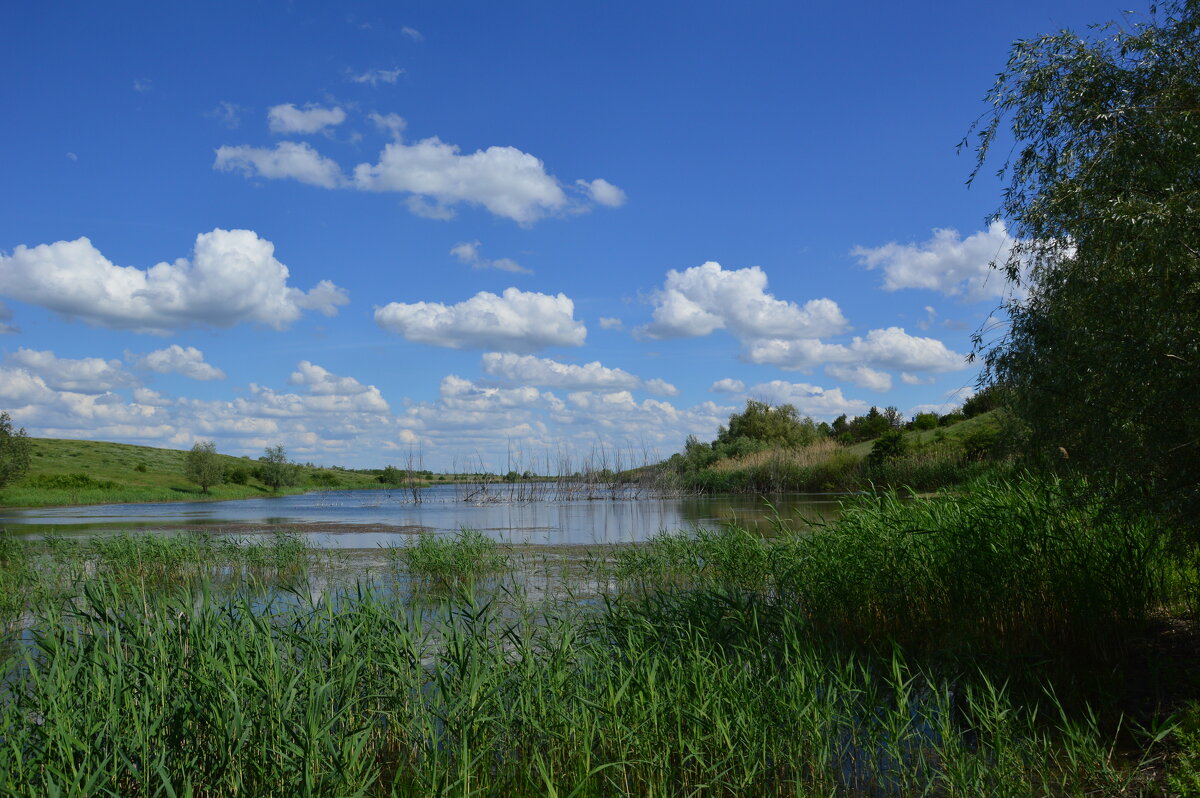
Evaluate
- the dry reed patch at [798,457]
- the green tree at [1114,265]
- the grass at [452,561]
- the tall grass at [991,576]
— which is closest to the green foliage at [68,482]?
the dry reed patch at [798,457]

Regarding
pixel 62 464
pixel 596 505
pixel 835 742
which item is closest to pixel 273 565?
pixel 835 742

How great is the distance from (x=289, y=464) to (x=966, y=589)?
80758 mm

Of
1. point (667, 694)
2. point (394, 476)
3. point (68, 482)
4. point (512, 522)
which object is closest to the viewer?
point (667, 694)

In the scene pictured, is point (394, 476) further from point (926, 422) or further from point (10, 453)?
point (926, 422)

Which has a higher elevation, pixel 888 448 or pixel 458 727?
pixel 888 448

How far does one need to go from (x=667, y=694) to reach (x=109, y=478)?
6967cm

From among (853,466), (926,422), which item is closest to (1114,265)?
(853,466)

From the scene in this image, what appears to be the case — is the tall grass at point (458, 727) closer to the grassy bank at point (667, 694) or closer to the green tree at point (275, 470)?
the grassy bank at point (667, 694)

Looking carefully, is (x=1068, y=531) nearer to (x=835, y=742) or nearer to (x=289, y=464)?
(x=835, y=742)

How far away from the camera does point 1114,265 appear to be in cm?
588

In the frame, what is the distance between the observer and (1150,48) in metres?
6.82

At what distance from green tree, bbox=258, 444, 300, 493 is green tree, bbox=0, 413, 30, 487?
30.0 meters

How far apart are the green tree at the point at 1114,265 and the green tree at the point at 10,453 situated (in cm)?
5494

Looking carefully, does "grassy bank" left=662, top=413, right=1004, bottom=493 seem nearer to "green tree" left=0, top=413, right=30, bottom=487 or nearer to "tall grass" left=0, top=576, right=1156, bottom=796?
"tall grass" left=0, top=576, right=1156, bottom=796
